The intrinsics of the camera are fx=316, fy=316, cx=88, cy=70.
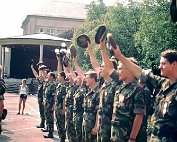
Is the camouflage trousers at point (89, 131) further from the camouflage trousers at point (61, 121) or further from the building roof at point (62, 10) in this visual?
the building roof at point (62, 10)

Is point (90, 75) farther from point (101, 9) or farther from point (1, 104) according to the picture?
point (101, 9)

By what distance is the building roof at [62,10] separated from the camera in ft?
181

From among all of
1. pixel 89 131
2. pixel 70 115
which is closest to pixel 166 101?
pixel 89 131

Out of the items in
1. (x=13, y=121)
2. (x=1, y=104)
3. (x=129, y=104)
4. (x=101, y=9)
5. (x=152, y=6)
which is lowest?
(x=13, y=121)

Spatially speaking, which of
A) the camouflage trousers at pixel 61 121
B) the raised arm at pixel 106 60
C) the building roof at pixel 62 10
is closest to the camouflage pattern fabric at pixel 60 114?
the camouflage trousers at pixel 61 121

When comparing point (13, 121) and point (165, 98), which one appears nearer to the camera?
point (165, 98)

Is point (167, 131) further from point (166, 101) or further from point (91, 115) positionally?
point (91, 115)

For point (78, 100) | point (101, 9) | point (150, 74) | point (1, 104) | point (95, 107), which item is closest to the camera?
point (150, 74)

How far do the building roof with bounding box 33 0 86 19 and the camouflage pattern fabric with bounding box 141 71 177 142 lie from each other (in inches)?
2039

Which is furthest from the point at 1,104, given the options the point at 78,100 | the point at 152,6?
the point at 152,6

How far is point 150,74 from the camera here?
3867 mm

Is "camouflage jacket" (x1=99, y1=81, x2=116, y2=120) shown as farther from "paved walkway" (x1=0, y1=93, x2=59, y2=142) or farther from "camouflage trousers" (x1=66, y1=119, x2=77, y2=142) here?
"paved walkway" (x1=0, y1=93, x2=59, y2=142)

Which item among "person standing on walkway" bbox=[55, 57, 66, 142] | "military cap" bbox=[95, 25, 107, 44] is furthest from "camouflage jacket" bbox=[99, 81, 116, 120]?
"person standing on walkway" bbox=[55, 57, 66, 142]

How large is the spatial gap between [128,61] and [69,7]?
56427 mm
